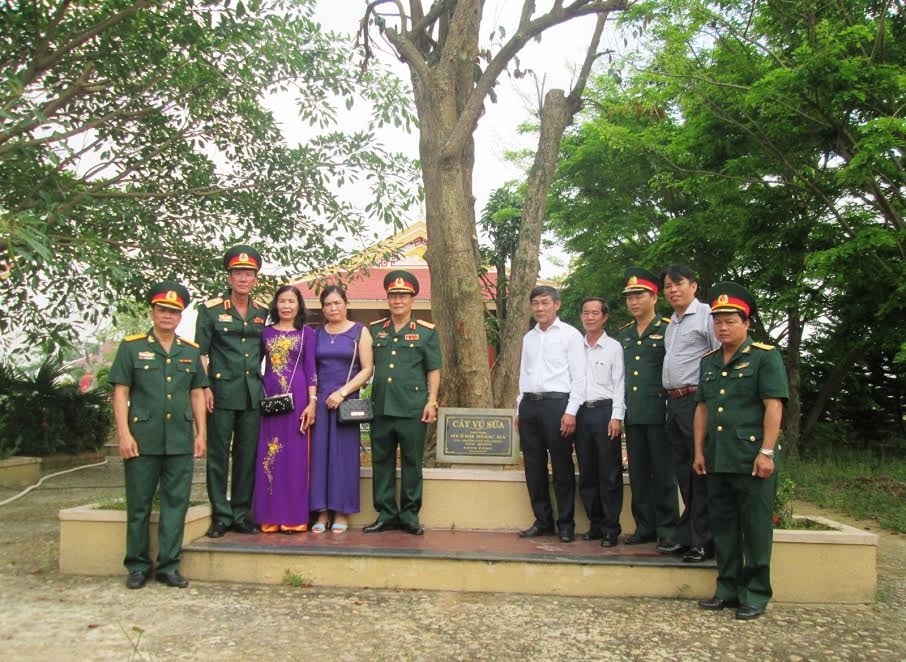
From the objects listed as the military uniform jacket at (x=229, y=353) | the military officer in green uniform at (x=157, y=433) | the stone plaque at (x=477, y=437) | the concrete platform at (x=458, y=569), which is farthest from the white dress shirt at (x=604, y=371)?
the military officer in green uniform at (x=157, y=433)

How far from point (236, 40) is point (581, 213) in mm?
8974

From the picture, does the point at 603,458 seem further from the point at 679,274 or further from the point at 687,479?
the point at 679,274

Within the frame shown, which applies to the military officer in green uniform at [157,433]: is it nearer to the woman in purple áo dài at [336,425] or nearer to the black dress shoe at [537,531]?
the woman in purple áo dài at [336,425]

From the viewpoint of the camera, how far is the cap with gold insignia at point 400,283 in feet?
17.6

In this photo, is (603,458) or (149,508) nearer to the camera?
(149,508)

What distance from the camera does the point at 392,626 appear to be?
3963 millimetres

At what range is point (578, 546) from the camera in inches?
196

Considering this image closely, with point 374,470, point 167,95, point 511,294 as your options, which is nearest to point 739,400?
point 374,470

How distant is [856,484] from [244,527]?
307 inches

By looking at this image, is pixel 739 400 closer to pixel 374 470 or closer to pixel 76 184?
pixel 374 470

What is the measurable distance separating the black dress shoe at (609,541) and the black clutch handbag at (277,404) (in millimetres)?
2220

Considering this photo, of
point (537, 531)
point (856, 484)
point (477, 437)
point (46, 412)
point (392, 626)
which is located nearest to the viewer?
point (392, 626)

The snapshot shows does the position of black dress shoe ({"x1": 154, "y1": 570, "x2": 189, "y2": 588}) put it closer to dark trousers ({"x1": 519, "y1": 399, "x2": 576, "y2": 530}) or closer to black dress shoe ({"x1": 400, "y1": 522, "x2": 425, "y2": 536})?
black dress shoe ({"x1": 400, "y1": 522, "x2": 425, "y2": 536})

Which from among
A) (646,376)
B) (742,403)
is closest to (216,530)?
(646,376)
